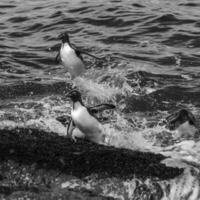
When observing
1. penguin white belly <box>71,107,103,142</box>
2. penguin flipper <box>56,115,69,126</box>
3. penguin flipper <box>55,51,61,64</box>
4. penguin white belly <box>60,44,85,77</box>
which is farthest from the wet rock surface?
penguin flipper <box>55,51,61,64</box>

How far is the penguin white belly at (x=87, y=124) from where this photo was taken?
8.36m

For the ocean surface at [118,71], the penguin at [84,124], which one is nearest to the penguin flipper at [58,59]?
the ocean surface at [118,71]

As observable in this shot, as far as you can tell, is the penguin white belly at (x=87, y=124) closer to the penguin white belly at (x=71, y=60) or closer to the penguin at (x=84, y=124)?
the penguin at (x=84, y=124)

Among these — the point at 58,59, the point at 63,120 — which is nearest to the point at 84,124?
the point at 63,120

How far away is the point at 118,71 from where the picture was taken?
1330 centimetres

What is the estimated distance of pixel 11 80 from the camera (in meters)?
12.7

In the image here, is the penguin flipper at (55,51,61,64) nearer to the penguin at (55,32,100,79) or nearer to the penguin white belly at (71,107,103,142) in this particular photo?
the penguin at (55,32,100,79)

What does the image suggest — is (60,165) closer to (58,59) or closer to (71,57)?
(71,57)

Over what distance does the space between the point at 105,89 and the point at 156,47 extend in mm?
3240

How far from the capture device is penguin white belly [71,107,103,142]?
8359 millimetres

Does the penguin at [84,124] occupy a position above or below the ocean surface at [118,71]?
above

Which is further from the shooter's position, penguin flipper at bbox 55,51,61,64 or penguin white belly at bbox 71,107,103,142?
penguin flipper at bbox 55,51,61,64

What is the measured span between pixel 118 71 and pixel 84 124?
5.09 m

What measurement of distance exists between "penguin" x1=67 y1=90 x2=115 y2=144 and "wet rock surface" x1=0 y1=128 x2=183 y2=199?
97 cm
